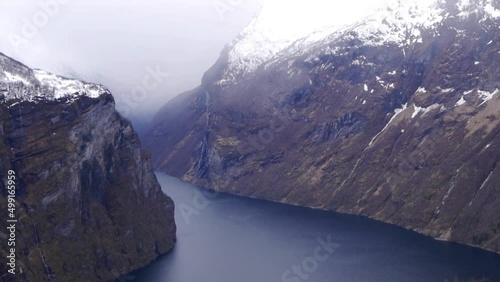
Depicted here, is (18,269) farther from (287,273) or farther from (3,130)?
(287,273)

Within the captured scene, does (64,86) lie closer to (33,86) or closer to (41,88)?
(41,88)

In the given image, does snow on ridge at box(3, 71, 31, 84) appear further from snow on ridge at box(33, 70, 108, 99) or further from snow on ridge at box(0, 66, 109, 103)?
snow on ridge at box(33, 70, 108, 99)

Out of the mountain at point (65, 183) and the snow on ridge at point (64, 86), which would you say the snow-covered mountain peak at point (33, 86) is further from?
the mountain at point (65, 183)

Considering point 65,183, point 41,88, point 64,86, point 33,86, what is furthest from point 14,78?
point 65,183

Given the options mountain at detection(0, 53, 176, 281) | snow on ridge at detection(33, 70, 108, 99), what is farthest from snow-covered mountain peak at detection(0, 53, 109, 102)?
mountain at detection(0, 53, 176, 281)

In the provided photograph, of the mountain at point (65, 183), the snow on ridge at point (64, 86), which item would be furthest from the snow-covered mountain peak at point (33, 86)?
the mountain at point (65, 183)

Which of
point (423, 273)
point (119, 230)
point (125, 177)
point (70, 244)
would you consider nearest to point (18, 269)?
point (70, 244)

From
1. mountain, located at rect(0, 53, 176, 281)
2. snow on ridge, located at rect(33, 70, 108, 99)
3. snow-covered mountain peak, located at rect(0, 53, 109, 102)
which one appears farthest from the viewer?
snow on ridge, located at rect(33, 70, 108, 99)
